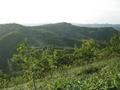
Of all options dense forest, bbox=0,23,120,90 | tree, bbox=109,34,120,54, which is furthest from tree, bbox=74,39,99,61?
tree, bbox=109,34,120,54

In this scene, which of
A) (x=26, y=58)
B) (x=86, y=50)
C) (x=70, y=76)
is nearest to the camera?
(x=26, y=58)

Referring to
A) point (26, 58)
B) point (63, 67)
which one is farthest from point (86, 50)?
point (26, 58)

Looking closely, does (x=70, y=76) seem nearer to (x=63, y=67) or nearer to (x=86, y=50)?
(x=63, y=67)

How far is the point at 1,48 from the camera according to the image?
18075 cm

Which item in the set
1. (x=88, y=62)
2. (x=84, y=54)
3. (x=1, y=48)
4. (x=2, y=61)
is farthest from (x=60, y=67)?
(x=1, y=48)

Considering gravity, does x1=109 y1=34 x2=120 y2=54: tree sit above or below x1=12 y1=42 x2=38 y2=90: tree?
below

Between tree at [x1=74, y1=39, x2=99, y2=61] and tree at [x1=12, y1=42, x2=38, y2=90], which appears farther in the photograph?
tree at [x1=74, y1=39, x2=99, y2=61]

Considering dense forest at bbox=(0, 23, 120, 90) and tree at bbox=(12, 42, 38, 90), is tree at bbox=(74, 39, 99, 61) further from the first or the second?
tree at bbox=(12, 42, 38, 90)

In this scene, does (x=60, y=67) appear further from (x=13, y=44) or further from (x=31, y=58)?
(x=13, y=44)

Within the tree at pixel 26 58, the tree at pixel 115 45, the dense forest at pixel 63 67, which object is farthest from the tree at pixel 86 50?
the tree at pixel 26 58

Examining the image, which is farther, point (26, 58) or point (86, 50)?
point (86, 50)

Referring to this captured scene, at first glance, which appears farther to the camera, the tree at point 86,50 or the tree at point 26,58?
the tree at point 86,50

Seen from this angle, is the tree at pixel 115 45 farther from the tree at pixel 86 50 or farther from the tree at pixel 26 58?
the tree at pixel 26 58

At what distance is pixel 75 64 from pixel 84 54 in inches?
404
